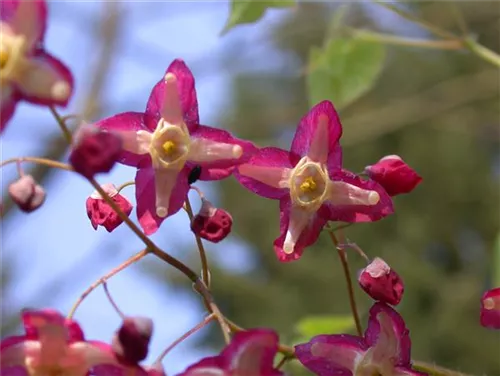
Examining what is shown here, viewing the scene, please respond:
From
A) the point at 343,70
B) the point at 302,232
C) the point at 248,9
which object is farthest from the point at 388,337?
the point at 343,70

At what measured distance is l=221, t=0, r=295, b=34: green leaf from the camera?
3.86ft

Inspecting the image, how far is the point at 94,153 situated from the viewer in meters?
0.72

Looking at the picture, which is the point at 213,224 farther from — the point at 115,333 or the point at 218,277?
the point at 218,277

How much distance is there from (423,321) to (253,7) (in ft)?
26.3

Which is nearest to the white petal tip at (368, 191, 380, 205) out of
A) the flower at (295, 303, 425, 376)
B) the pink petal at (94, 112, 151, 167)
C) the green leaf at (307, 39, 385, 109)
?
the flower at (295, 303, 425, 376)

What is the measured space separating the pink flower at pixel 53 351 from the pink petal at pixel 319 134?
12.7 inches

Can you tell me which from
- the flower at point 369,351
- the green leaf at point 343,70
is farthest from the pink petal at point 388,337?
the green leaf at point 343,70

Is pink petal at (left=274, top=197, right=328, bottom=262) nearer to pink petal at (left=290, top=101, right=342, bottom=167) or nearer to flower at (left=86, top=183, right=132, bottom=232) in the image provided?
pink petal at (left=290, top=101, right=342, bottom=167)

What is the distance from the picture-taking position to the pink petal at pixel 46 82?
782mm

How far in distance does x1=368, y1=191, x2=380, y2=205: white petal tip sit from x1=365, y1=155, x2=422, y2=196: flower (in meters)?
0.02

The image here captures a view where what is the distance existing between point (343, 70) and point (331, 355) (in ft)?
2.68

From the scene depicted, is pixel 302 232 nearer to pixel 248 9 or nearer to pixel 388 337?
pixel 388 337

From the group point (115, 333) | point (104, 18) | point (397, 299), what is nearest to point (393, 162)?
point (397, 299)

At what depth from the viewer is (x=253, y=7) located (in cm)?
119
